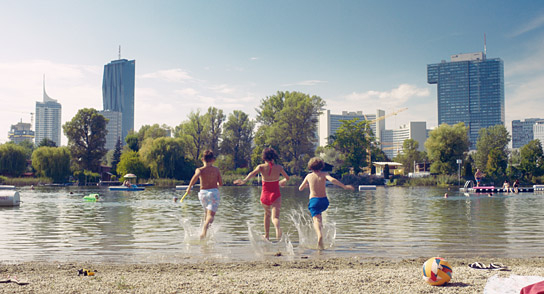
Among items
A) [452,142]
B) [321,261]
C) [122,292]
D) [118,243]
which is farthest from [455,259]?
[452,142]

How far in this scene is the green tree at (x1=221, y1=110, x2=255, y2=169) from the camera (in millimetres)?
98688

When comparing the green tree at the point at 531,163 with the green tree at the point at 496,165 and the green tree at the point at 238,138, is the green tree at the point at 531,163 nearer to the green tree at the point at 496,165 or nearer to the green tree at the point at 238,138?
the green tree at the point at 496,165

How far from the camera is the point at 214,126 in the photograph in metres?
97.6

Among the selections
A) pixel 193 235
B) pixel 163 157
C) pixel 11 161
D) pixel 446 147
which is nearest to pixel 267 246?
pixel 193 235

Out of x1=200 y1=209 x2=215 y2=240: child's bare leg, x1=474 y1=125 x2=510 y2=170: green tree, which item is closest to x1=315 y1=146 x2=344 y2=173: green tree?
x1=474 y1=125 x2=510 y2=170: green tree

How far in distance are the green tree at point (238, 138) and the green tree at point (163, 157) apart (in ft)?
86.3

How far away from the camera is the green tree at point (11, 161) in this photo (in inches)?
2852

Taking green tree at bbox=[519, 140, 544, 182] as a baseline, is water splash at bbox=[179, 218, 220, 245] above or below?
below

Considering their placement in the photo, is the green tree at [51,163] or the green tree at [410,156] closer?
the green tree at [51,163]

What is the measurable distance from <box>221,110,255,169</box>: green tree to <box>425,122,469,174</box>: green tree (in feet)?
133

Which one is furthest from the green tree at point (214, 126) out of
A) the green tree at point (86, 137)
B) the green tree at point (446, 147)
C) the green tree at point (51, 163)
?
the green tree at point (446, 147)

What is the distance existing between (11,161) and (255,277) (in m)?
78.2

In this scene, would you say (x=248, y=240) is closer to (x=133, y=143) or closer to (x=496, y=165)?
(x=496, y=165)

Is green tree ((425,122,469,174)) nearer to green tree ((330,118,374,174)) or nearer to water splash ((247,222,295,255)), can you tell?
green tree ((330,118,374,174))
